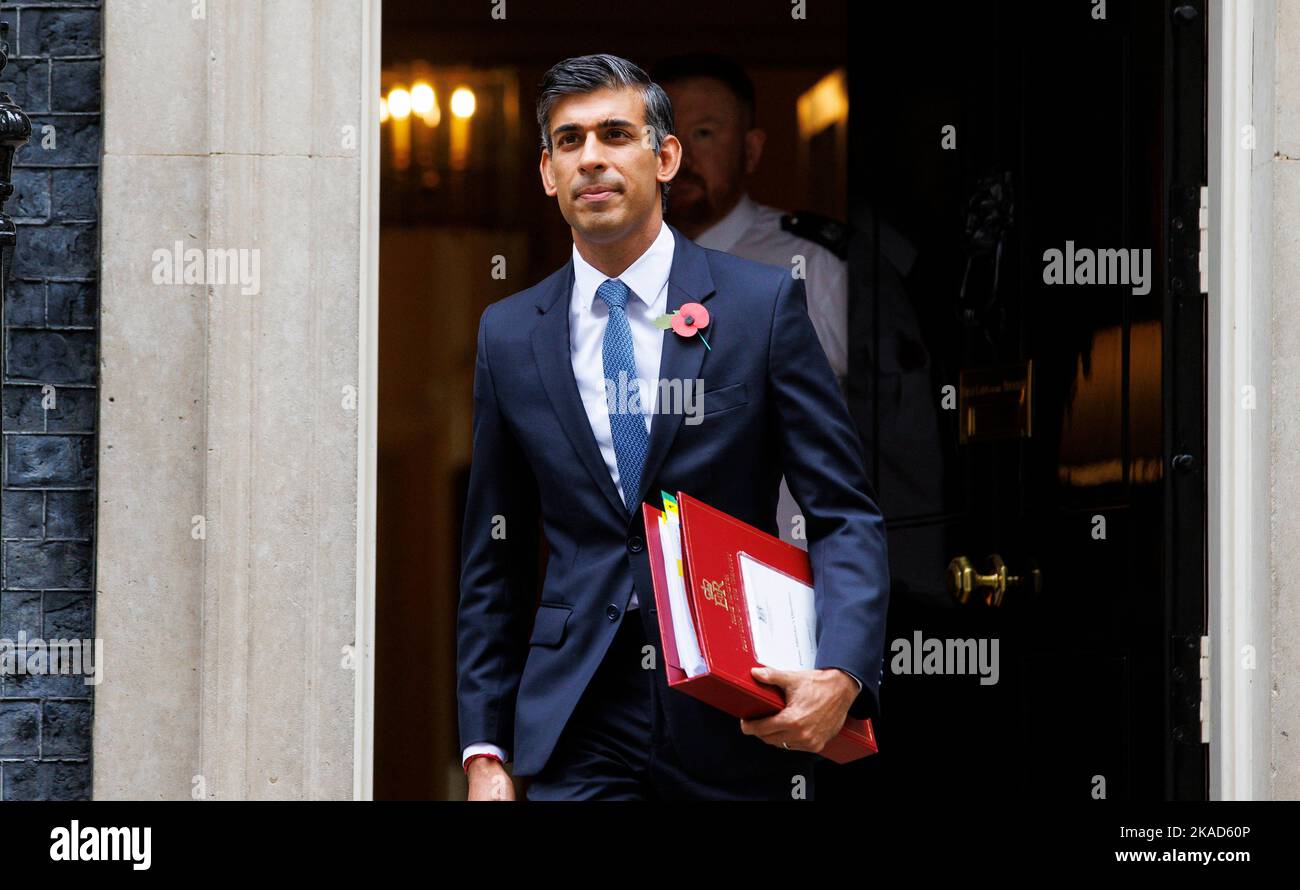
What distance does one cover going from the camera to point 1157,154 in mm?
4805

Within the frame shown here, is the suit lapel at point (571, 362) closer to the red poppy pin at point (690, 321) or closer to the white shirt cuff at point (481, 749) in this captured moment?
the red poppy pin at point (690, 321)

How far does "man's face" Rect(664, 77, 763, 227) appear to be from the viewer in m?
6.38

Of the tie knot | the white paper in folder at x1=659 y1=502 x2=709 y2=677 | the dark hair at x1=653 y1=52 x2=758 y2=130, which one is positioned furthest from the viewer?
the dark hair at x1=653 y1=52 x2=758 y2=130

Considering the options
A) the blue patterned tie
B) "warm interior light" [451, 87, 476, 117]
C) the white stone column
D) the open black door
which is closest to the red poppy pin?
the blue patterned tie

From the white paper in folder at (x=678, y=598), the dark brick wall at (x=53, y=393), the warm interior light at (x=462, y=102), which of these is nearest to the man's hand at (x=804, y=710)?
the white paper in folder at (x=678, y=598)

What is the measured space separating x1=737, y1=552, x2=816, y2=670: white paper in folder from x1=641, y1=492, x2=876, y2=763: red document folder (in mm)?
25

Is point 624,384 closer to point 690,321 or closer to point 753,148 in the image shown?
point 690,321

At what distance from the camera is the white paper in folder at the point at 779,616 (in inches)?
127

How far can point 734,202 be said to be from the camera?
6566 mm

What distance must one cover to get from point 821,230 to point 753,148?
412 mm

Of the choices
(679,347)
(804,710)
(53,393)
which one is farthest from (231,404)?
(804,710)

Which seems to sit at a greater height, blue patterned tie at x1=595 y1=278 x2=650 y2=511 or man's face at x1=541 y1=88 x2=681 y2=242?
man's face at x1=541 y1=88 x2=681 y2=242

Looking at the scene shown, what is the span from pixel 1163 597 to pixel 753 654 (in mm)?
1971

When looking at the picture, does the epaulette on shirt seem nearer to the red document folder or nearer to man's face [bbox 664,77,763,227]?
man's face [bbox 664,77,763,227]
